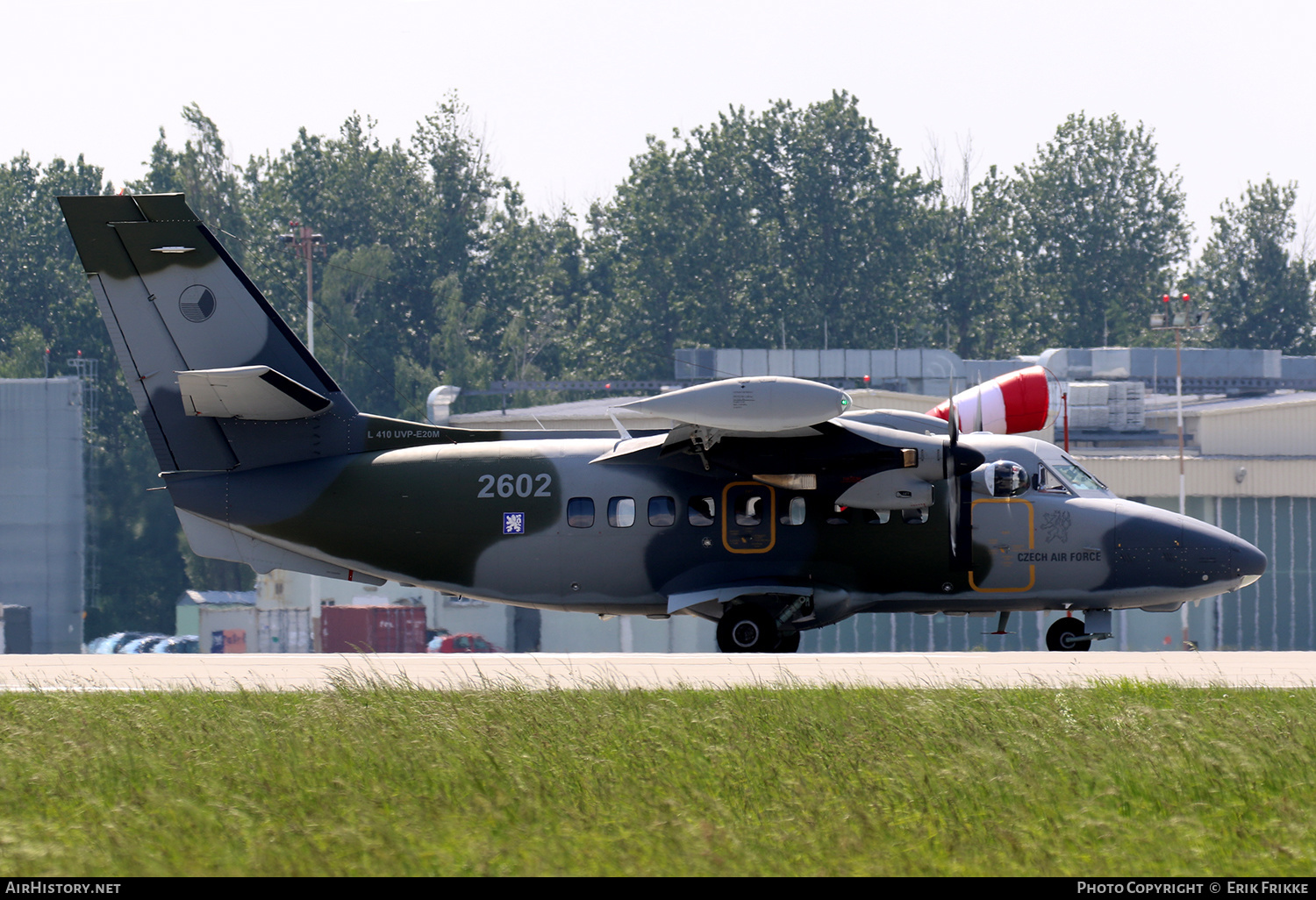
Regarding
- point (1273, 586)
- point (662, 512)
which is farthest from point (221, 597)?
point (662, 512)

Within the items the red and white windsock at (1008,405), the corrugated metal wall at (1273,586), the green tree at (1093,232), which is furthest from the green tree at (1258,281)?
the red and white windsock at (1008,405)

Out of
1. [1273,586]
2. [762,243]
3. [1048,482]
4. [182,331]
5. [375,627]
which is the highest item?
[762,243]

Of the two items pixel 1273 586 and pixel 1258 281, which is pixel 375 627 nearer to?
pixel 1273 586

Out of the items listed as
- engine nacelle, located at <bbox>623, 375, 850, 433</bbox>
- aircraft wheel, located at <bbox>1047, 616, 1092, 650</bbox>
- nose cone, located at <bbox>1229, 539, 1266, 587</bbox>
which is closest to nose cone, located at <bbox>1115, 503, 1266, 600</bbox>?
nose cone, located at <bbox>1229, 539, 1266, 587</bbox>

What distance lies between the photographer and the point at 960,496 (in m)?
21.8

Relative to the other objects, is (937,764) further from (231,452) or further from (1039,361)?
(1039,361)

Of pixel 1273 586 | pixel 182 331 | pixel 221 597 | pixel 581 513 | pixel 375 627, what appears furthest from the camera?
pixel 221 597

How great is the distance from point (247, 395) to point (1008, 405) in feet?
41.0

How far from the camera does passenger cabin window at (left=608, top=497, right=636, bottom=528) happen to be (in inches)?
880

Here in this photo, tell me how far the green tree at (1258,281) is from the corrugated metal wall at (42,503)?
328 ft

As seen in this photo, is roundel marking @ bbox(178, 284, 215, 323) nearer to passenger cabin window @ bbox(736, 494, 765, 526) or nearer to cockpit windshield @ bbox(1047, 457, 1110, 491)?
passenger cabin window @ bbox(736, 494, 765, 526)

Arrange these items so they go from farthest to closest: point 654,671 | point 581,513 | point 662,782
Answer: point 581,513 < point 654,671 < point 662,782

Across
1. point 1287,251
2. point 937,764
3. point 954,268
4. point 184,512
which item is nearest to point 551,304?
point 954,268

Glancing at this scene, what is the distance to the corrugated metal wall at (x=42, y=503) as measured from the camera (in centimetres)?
7262
